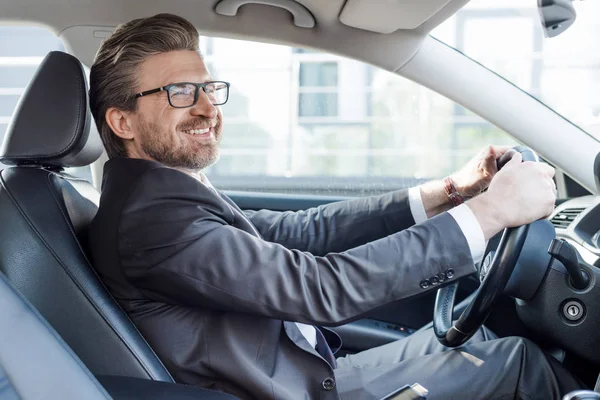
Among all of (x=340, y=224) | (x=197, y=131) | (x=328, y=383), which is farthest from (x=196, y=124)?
(x=328, y=383)

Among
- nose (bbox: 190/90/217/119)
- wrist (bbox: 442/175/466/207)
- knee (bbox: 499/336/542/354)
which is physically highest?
nose (bbox: 190/90/217/119)

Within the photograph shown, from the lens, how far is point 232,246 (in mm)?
1327

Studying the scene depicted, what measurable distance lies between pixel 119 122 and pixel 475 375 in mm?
995

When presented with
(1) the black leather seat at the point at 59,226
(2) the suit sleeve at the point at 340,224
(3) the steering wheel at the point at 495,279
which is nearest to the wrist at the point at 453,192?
(2) the suit sleeve at the point at 340,224

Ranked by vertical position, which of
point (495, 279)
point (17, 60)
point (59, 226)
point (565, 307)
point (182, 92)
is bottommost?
point (565, 307)

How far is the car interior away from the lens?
115cm

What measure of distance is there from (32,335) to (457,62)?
1.49m

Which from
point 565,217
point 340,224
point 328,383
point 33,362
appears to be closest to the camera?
point 33,362

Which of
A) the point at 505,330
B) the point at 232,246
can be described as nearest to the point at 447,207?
the point at 505,330

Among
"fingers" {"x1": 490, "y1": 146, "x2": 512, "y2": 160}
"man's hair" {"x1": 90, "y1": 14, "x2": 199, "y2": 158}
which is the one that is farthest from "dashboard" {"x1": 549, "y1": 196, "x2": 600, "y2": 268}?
"man's hair" {"x1": 90, "y1": 14, "x2": 199, "y2": 158}

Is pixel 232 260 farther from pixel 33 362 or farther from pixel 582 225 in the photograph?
pixel 582 225

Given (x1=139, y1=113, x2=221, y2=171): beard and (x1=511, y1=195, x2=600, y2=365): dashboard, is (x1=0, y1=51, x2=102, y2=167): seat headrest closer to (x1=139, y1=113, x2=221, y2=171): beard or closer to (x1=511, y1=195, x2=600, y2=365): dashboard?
(x1=139, y1=113, x2=221, y2=171): beard

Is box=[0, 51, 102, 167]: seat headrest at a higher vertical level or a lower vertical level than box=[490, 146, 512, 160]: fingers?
higher

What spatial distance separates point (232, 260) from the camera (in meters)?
1.31
